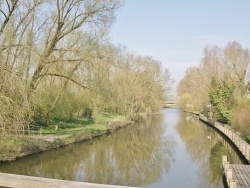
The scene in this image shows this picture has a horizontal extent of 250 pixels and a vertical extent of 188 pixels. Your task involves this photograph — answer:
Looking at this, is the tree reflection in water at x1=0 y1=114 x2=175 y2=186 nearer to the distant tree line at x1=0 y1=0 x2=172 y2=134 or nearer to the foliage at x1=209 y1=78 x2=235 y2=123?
the distant tree line at x1=0 y1=0 x2=172 y2=134

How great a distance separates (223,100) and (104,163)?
103 ft

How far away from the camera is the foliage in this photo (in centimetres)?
4653

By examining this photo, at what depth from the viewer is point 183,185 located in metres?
15.4

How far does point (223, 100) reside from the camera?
156 feet

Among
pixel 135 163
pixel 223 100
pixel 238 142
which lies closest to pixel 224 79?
pixel 223 100

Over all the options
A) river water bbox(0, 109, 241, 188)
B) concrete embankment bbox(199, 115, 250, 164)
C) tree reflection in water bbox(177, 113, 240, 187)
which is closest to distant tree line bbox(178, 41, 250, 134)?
concrete embankment bbox(199, 115, 250, 164)

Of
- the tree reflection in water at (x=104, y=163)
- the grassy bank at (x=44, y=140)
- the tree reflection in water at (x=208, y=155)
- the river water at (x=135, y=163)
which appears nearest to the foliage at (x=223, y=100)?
the tree reflection in water at (x=208, y=155)

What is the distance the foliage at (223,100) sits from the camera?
46.5 m

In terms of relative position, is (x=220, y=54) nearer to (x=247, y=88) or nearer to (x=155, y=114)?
(x=247, y=88)

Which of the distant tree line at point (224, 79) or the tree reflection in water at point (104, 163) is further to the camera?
the distant tree line at point (224, 79)

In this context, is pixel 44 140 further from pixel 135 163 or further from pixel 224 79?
pixel 224 79

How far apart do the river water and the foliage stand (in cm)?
1647

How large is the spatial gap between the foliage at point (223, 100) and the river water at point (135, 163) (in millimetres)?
16473

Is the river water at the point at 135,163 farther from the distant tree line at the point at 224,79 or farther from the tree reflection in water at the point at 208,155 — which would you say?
the distant tree line at the point at 224,79
